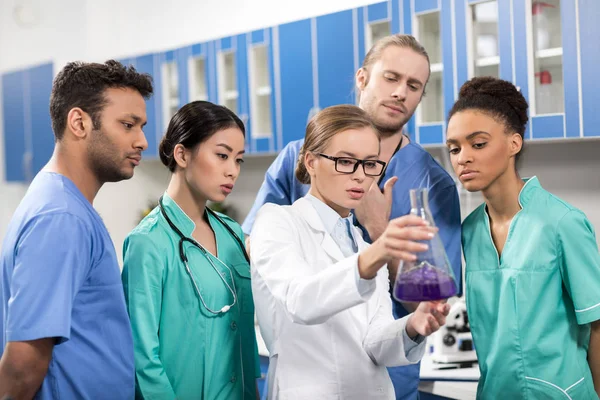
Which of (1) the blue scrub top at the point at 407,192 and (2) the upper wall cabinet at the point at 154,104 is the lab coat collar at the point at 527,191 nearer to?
(1) the blue scrub top at the point at 407,192

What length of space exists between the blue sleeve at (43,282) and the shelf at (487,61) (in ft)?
6.12

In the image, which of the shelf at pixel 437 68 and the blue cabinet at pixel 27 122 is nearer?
the shelf at pixel 437 68

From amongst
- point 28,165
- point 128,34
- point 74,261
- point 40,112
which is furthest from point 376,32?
point 28,165

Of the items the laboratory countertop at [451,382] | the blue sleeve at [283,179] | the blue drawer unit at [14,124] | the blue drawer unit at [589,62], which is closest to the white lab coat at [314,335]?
the blue sleeve at [283,179]

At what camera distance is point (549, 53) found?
8.27 ft

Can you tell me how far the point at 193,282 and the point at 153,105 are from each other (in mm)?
2991

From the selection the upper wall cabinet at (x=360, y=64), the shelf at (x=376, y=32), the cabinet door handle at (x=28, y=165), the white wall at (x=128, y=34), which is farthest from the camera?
the cabinet door handle at (x=28, y=165)

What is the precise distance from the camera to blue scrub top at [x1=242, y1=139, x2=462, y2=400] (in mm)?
1929

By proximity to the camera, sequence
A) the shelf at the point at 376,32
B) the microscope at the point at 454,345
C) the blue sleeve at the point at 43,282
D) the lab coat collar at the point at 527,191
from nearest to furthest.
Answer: the blue sleeve at the point at 43,282, the lab coat collar at the point at 527,191, the microscope at the point at 454,345, the shelf at the point at 376,32

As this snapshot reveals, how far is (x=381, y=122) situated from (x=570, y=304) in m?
0.72

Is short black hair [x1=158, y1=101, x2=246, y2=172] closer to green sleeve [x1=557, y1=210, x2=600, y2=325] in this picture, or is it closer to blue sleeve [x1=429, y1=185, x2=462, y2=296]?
blue sleeve [x1=429, y1=185, x2=462, y2=296]

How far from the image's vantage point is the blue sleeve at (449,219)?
6.28ft

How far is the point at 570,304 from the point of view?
170 cm

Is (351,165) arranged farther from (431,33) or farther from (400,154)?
(431,33)
